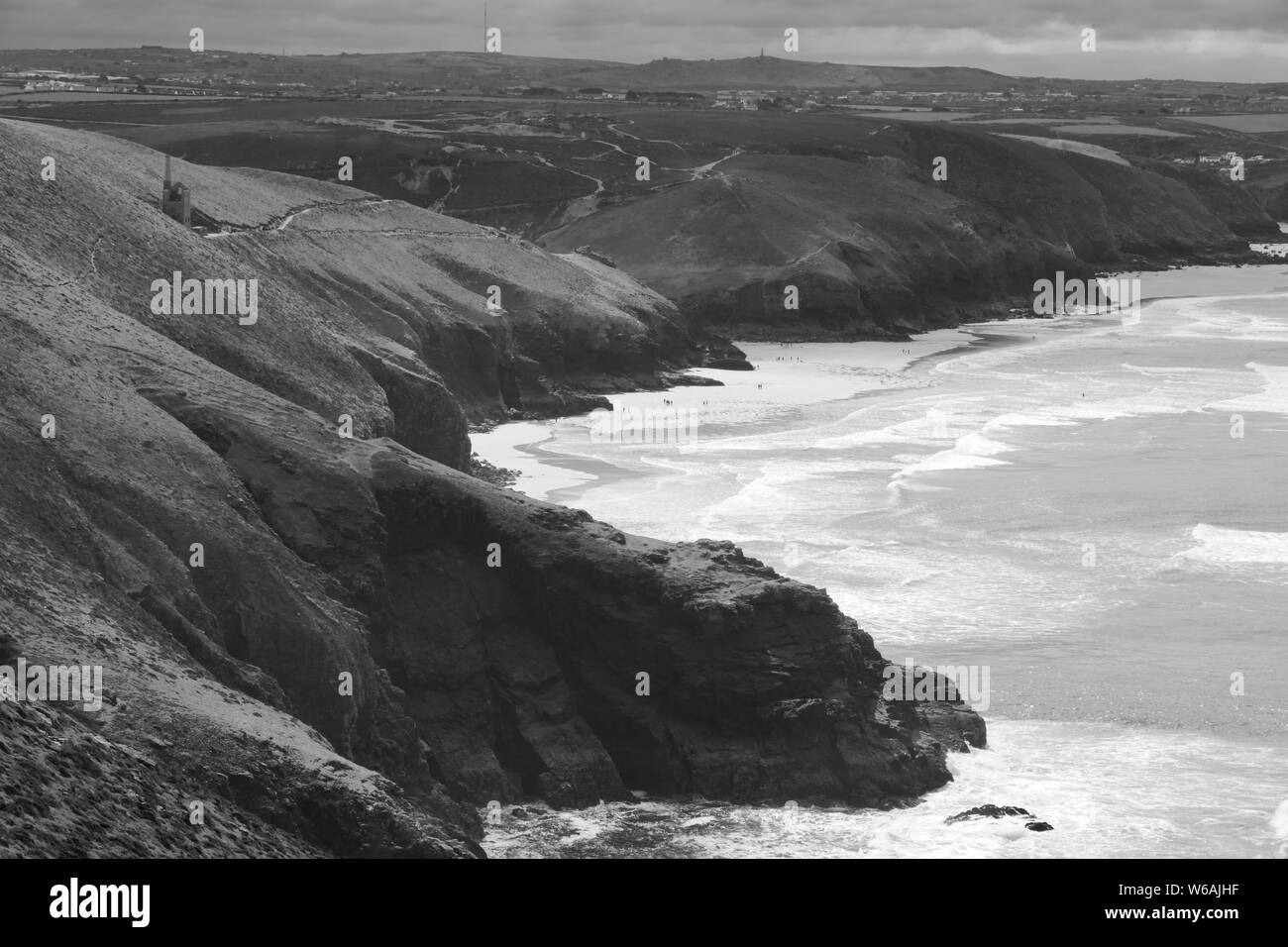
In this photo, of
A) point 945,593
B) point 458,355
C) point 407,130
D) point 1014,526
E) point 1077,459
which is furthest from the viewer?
point 407,130

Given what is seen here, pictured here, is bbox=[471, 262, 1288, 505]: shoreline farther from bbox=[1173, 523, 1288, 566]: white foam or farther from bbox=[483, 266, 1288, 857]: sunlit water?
bbox=[1173, 523, 1288, 566]: white foam

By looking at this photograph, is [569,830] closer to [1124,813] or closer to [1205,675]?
[1124,813]

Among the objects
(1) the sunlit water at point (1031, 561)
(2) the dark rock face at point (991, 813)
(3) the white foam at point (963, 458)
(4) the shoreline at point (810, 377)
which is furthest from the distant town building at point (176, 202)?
(2) the dark rock face at point (991, 813)

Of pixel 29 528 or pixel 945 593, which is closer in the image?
pixel 29 528

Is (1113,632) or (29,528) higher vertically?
(29,528)

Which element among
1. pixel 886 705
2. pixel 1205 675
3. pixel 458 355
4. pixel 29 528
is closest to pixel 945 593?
pixel 1205 675

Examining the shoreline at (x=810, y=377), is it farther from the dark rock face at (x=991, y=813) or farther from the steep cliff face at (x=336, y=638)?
the dark rock face at (x=991, y=813)

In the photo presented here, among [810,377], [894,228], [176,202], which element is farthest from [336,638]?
[894,228]

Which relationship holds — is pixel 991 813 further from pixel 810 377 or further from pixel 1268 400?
pixel 810 377

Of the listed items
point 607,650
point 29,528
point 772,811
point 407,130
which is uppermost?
point 407,130
